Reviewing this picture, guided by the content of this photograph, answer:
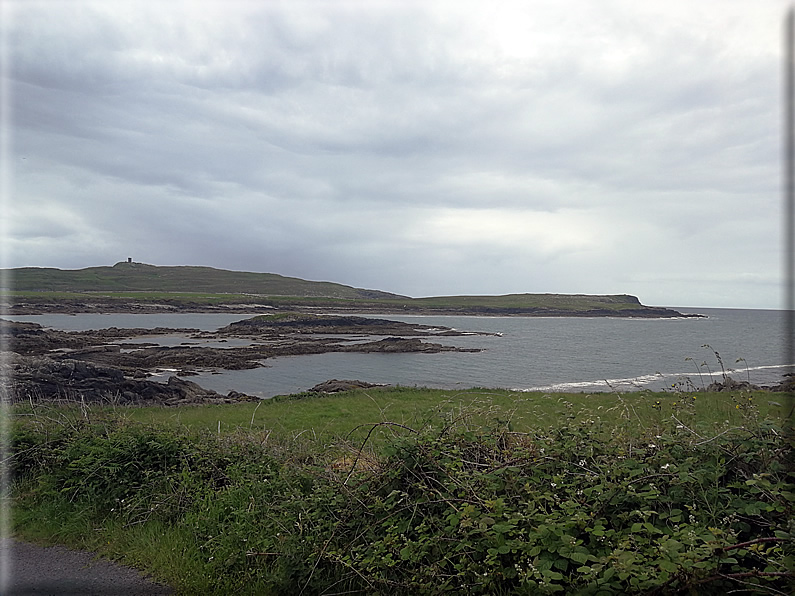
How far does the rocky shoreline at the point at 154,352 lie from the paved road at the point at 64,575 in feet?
23.5

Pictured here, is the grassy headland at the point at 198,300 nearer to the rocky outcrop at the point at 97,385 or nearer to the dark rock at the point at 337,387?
the rocky outcrop at the point at 97,385

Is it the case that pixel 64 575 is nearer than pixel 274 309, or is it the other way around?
pixel 64 575

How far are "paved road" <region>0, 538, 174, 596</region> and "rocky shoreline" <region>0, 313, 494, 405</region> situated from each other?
7153 mm

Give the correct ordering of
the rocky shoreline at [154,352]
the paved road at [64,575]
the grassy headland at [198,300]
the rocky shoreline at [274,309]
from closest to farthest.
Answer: the paved road at [64,575] → the rocky shoreline at [154,352] → the rocky shoreline at [274,309] → the grassy headland at [198,300]

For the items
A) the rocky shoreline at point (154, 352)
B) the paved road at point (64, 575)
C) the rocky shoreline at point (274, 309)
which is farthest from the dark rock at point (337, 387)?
the rocky shoreline at point (274, 309)

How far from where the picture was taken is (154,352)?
151 ft

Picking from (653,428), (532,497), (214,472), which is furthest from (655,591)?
(214,472)

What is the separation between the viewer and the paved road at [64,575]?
4.59 metres

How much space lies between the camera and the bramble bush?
3266mm

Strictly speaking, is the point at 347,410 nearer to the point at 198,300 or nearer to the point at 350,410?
the point at 350,410

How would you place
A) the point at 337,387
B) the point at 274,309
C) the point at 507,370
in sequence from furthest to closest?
the point at 274,309, the point at 507,370, the point at 337,387

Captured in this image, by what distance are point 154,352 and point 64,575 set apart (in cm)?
4511

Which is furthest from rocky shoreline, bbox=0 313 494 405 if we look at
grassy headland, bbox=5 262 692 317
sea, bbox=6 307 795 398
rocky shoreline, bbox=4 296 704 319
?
grassy headland, bbox=5 262 692 317

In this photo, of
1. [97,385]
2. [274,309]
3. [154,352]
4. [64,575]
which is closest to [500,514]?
[64,575]
